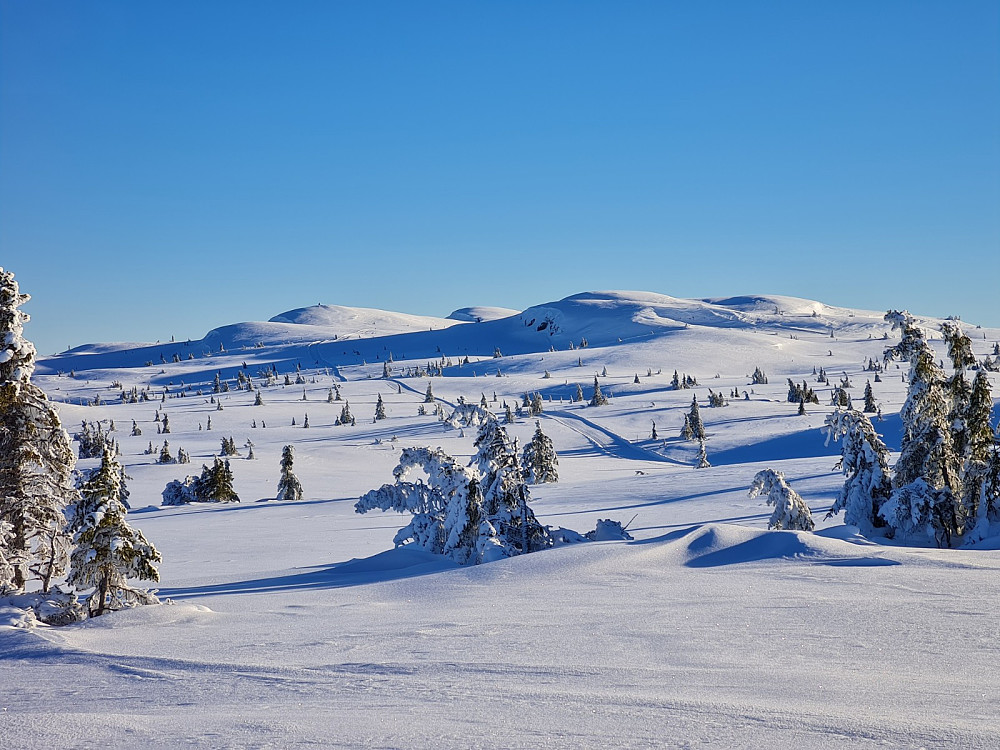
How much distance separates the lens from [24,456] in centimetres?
1564

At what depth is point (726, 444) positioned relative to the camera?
224 feet

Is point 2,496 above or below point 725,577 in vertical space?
above

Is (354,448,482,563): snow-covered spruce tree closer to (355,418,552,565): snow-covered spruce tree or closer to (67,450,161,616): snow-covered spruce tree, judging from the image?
(355,418,552,565): snow-covered spruce tree

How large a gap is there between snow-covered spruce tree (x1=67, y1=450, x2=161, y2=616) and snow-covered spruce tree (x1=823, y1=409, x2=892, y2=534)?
1832cm

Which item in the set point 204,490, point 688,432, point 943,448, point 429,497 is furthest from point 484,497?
point 688,432

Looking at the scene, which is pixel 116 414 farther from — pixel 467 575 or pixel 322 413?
pixel 467 575

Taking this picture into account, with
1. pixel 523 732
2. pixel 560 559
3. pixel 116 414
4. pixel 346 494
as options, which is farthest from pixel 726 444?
pixel 116 414

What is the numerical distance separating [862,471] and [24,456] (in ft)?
72.0

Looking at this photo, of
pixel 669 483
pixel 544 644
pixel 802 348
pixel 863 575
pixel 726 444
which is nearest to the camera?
pixel 544 644

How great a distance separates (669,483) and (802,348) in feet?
474

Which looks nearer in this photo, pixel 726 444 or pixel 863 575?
pixel 863 575

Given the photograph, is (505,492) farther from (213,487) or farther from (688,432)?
(688,432)

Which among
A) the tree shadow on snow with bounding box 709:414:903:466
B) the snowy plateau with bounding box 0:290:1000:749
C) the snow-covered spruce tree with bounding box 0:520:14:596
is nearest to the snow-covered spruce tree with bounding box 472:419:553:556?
the snowy plateau with bounding box 0:290:1000:749

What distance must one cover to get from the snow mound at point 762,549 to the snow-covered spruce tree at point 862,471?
295 inches
